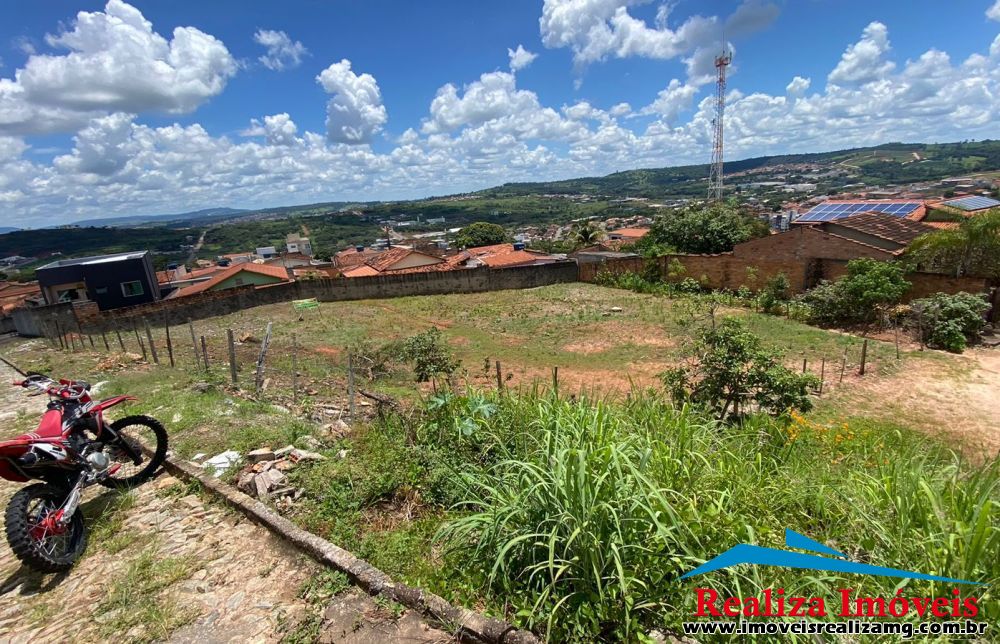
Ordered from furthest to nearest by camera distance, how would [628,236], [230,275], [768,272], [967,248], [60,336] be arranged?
[628,236] → [230,275] → [768,272] → [60,336] → [967,248]

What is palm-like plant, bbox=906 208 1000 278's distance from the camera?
12430mm

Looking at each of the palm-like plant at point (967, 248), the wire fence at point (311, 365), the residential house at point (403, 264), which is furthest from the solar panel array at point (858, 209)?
the residential house at point (403, 264)

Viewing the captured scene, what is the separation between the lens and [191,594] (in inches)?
107

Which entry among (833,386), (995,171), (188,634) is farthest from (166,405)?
(995,171)

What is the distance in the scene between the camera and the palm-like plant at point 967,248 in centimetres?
1243

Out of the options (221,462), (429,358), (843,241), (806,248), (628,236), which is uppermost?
(221,462)

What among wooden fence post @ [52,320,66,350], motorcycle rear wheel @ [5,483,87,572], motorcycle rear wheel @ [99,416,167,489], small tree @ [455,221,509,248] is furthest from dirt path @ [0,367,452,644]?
small tree @ [455,221,509,248]

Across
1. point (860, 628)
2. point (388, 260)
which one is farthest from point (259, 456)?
point (388, 260)

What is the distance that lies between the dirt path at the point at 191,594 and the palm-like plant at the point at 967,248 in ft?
56.8

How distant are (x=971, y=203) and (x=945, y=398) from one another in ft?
72.9

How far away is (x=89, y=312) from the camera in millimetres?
16359

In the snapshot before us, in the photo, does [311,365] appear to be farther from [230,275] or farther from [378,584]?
[230,275]

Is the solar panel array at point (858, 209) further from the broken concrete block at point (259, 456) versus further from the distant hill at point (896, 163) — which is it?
the distant hill at point (896, 163)

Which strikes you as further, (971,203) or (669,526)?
(971,203)
